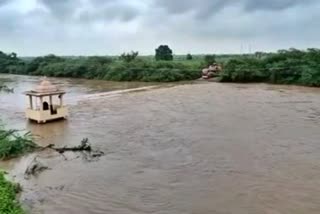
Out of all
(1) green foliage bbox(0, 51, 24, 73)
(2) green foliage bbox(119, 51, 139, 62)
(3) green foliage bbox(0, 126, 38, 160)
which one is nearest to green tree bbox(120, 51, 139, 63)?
(2) green foliage bbox(119, 51, 139, 62)

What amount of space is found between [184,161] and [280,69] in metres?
19.2

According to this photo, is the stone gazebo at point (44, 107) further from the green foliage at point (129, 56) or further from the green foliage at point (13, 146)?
the green foliage at point (129, 56)

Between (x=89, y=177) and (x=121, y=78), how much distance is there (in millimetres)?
25020

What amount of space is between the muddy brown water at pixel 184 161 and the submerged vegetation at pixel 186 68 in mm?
8372

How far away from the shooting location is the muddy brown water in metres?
7.57

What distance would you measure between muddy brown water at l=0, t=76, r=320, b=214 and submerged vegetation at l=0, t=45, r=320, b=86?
8372 mm

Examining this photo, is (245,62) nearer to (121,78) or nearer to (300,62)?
(300,62)

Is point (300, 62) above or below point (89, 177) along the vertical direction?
above

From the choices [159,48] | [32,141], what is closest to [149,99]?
[32,141]

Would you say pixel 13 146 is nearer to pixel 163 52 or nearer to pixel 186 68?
pixel 186 68

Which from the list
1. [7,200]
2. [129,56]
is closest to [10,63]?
[129,56]

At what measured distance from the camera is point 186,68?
3372 centimetres

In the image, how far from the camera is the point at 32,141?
40.0 ft

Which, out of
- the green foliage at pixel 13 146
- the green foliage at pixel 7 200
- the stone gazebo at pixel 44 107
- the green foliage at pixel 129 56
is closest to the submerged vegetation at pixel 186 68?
the green foliage at pixel 129 56
